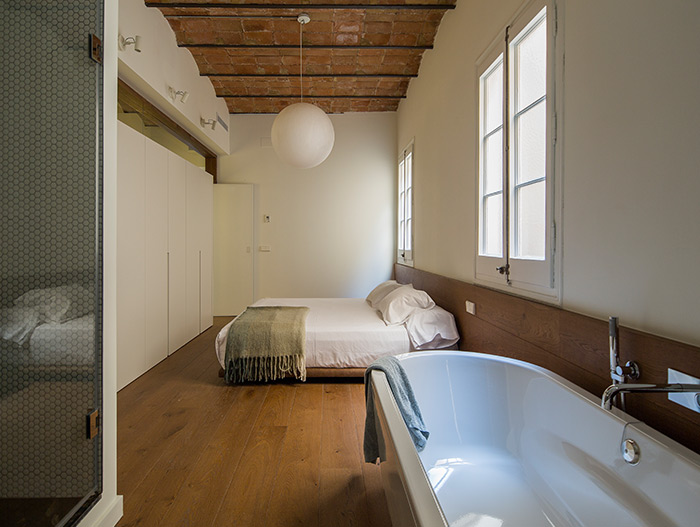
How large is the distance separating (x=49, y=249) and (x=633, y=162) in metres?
1.88

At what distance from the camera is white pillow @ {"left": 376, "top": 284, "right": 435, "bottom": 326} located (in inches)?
122

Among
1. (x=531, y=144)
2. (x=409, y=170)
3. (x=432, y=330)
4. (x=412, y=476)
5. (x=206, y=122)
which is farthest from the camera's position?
(x=409, y=170)

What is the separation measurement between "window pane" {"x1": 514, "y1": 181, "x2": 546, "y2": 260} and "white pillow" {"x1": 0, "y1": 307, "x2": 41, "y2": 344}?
195 cm

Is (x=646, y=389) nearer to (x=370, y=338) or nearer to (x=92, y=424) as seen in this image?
(x=92, y=424)

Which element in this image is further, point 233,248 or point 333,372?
point 233,248

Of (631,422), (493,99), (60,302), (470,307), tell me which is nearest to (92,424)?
(60,302)

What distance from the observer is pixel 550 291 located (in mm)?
1688

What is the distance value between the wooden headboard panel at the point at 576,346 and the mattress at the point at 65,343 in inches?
70.6

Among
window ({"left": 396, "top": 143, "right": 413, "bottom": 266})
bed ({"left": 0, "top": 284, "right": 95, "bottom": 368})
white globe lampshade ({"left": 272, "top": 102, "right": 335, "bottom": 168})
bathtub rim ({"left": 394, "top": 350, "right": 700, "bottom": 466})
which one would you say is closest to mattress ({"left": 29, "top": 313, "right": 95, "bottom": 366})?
bed ({"left": 0, "top": 284, "right": 95, "bottom": 368})

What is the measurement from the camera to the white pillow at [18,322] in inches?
44.6

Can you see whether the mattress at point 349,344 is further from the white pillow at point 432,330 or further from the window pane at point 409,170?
the window pane at point 409,170

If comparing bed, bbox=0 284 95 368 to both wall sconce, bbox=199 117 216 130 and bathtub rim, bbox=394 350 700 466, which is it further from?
wall sconce, bbox=199 117 216 130

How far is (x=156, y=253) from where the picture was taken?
3.44m

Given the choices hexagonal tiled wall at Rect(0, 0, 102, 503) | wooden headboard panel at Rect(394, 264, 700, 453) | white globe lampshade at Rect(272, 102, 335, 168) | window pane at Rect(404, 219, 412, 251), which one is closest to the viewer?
wooden headboard panel at Rect(394, 264, 700, 453)
